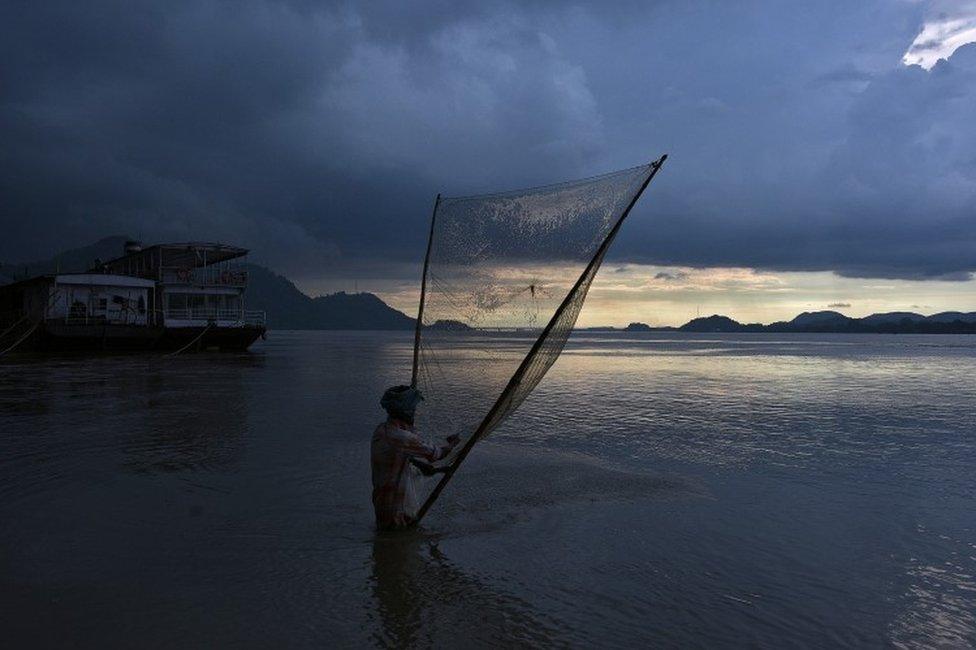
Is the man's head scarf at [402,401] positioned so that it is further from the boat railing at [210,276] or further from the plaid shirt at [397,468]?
the boat railing at [210,276]

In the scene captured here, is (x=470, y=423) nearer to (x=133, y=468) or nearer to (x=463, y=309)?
(x=463, y=309)

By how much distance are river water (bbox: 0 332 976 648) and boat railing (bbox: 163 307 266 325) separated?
35.6 m

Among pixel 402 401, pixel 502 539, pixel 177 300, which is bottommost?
pixel 502 539

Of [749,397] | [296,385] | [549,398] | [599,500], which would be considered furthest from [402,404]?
[296,385]

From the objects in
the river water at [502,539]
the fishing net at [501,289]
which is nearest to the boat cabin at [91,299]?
the river water at [502,539]

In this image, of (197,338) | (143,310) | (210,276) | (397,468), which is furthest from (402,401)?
(210,276)

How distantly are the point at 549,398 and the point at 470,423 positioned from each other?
16.2 meters

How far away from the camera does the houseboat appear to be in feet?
144

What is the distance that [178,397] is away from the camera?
21.2 meters

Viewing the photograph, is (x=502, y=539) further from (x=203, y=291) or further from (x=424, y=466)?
(x=203, y=291)

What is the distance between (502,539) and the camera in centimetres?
727

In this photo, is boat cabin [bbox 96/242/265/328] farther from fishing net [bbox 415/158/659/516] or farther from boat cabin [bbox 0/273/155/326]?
fishing net [bbox 415/158/659/516]

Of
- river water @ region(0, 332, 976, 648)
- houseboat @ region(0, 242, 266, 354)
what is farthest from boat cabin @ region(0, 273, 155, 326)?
river water @ region(0, 332, 976, 648)

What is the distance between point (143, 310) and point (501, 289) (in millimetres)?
48161
